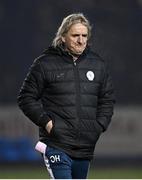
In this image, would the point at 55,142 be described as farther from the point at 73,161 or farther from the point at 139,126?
the point at 139,126

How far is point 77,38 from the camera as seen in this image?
7.76 meters

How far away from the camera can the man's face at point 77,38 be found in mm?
7750

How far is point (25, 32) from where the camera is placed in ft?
52.6

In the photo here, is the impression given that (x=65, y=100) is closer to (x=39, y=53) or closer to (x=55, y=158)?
(x=55, y=158)

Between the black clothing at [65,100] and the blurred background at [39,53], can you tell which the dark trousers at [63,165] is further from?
the blurred background at [39,53]

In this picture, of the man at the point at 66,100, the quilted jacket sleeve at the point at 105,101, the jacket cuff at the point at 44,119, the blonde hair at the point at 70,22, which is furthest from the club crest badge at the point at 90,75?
the jacket cuff at the point at 44,119

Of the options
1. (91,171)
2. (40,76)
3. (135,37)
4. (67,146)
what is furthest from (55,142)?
(135,37)

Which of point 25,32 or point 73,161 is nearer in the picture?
point 73,161

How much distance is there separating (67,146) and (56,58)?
2.50 ft

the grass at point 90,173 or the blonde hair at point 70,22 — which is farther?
the grass at point 90,173

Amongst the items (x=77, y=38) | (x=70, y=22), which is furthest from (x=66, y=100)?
(x=70, y=22)

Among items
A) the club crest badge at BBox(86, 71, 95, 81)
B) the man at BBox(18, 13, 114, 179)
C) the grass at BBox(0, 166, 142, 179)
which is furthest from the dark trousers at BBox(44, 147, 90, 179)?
the grass at BBox(0, 166, 142, 179)

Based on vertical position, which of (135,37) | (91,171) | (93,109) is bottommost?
(91,171)

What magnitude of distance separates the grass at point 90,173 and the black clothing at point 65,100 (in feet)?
21.1
